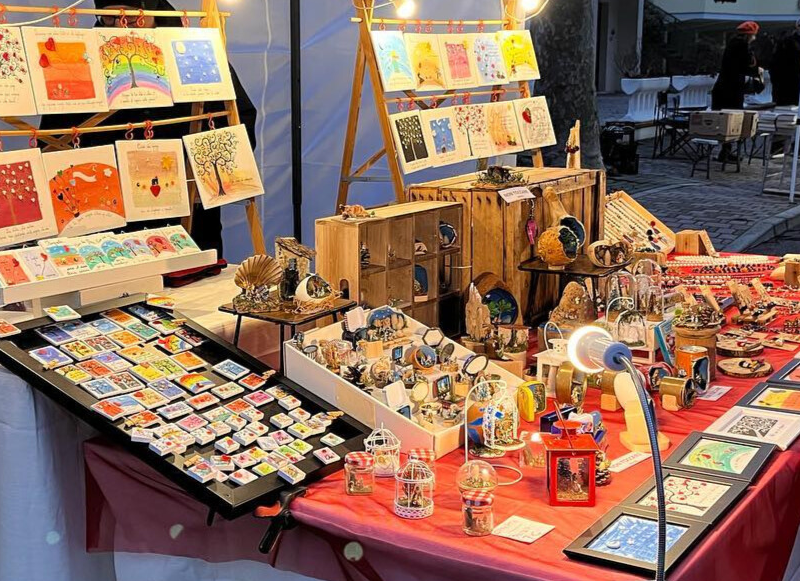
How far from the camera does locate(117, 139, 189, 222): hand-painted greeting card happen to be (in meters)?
3.33

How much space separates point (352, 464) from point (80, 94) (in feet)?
5.20

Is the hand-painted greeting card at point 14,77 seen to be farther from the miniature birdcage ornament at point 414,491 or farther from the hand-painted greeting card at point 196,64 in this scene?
the miniature birdcage ornament at point 414,491

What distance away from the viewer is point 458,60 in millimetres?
4797

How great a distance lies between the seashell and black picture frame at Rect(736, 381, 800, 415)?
149 cm

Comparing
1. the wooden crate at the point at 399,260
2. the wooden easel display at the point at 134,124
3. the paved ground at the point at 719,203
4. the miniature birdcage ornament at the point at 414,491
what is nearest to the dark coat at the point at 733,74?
the paved ground at the point at 719,203

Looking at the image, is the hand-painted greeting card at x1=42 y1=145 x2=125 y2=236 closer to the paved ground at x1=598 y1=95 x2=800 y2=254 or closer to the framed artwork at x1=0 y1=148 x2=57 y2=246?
the framed artwork at x1=0 y1=148 x2=57 y2=246

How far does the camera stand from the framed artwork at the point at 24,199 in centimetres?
295

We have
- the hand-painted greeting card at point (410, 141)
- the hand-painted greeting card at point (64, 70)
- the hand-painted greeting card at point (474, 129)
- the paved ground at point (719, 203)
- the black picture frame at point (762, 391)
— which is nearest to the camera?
the black picture frame at point (762, 391)

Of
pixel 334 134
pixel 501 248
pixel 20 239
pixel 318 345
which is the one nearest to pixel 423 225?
pixel 501 248

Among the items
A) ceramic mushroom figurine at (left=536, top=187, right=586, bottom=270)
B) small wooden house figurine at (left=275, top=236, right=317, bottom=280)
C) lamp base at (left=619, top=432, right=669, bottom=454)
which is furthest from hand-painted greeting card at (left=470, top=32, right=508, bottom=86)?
lamp base at (left=619, top=432, right=669, bottom=454)

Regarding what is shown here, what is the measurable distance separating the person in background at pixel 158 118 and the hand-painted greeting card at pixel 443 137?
0.84 metres

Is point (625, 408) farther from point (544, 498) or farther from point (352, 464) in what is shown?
point (352, 464)

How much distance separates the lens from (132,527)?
2.72m

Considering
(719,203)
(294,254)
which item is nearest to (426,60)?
(294,254)
